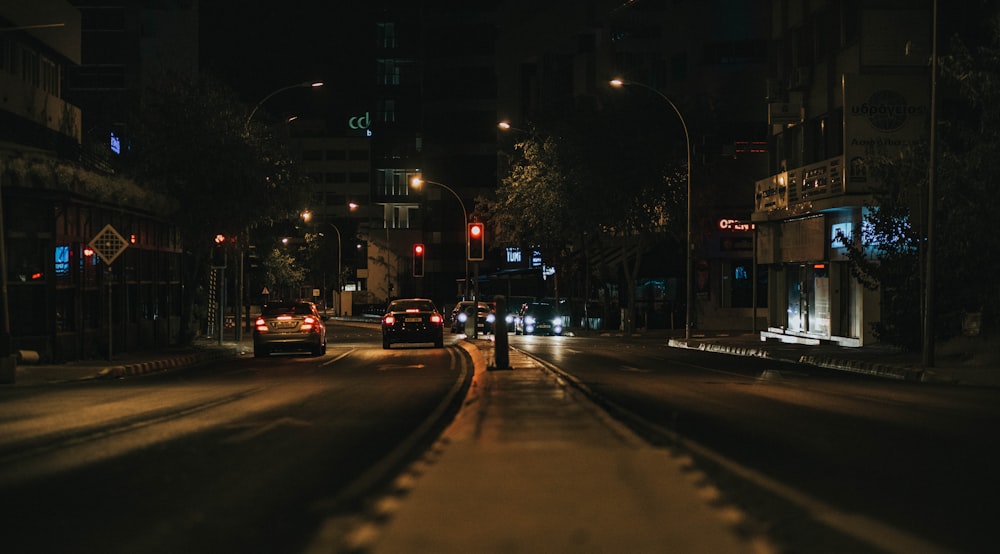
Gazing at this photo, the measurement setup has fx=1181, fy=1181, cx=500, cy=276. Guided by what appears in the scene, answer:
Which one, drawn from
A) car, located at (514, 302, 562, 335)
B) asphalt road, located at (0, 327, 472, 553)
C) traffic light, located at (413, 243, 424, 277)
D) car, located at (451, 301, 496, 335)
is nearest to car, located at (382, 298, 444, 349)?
asphalt road, located at (0, 327, 472, 553)

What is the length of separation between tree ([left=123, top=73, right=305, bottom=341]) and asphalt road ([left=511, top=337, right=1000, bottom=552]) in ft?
67.2

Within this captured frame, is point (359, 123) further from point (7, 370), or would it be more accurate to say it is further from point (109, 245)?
point (7, 370)

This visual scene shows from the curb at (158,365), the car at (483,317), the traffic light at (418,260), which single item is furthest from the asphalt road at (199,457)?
the car at (483,317)

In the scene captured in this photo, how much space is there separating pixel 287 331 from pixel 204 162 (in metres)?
7.65

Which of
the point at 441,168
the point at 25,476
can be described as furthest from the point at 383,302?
the point at 25,476

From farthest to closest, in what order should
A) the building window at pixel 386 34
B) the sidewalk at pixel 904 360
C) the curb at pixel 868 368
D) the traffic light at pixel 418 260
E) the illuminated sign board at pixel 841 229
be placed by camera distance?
1. the building window at pixel 386 34
2. the traffic light at pixel 418 260
3. the illuminated sign board at pixel 841 229
4. the curb at pixel 868 368
5. the sidewalk at pixel 904 360

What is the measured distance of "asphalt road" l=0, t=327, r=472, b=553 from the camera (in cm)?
809

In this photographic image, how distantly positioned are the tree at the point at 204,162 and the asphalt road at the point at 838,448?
20482 millimetres

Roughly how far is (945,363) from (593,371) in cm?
947

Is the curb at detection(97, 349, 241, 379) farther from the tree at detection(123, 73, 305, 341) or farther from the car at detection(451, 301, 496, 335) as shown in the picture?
the car at detection(451, 301, 496, 335)

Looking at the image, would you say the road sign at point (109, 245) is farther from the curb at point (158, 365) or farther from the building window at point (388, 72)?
the building window at point (388, 72)

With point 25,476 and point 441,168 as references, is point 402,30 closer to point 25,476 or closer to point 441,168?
point 441,168

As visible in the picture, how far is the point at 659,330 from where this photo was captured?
216ft

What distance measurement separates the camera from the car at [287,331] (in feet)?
119
